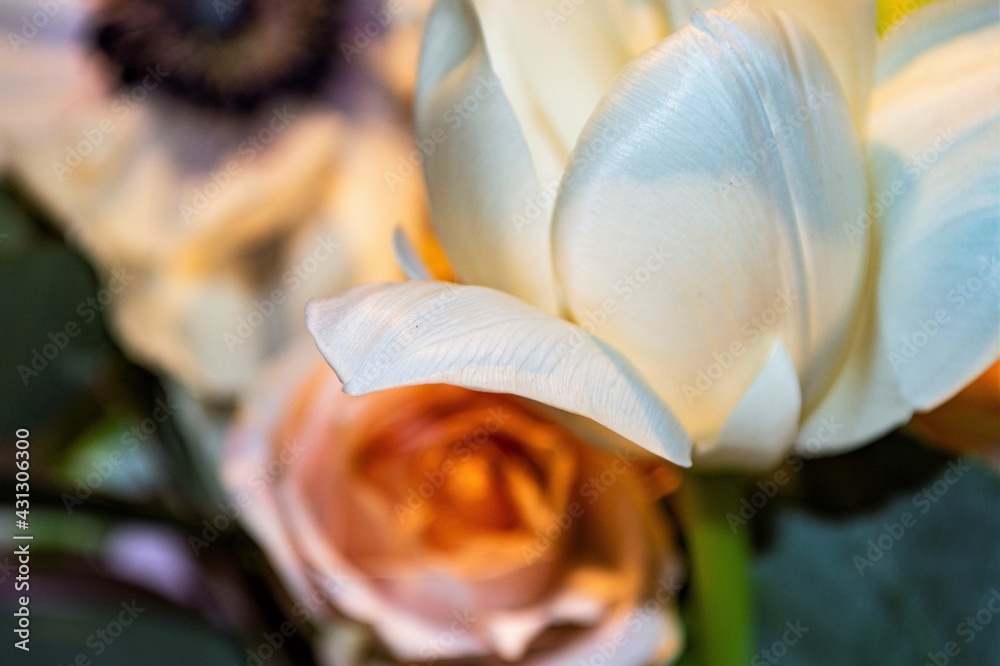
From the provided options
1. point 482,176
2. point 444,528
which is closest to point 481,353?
point 482,176

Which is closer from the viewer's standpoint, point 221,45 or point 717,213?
point 717,213

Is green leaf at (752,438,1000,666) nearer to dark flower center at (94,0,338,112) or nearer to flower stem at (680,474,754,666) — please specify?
flower stem at (680,474,754,666)

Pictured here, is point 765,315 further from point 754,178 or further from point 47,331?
point 47,331

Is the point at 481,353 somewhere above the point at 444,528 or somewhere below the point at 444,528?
above

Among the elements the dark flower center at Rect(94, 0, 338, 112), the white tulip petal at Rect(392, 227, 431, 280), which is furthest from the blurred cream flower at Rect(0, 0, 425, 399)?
the white tulip petal at Rect(392, 227, 431, 280)

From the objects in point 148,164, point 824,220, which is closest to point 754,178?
point 824,220

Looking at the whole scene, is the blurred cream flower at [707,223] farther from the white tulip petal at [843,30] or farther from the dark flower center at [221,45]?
the dark flower center at [221,45]

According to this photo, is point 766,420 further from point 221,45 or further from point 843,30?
point 221,45
